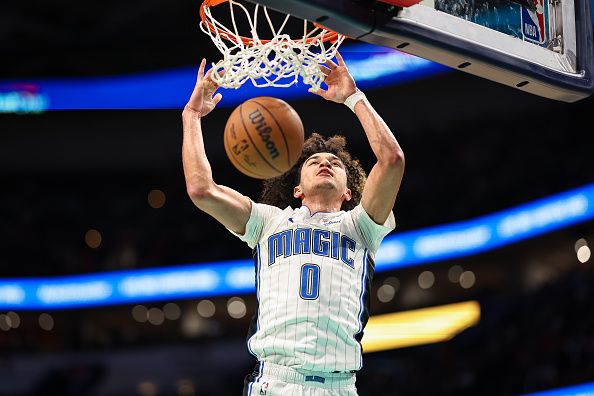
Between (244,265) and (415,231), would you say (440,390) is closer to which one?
(415,231)

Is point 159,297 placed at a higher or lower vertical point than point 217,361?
higher

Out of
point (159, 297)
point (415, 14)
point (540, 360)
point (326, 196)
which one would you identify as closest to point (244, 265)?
point (159, 297)

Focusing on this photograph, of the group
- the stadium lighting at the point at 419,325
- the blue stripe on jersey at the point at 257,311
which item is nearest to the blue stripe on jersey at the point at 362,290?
the blue stripe on jersey at the point at 257,311

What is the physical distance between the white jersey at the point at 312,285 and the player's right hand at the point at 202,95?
1.93 ft

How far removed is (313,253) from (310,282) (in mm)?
151

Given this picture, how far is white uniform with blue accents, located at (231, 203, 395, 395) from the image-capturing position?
3795mm

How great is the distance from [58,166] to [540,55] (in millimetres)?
14761

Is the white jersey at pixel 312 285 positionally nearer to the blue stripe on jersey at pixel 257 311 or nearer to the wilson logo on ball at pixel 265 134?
the blue stripe on jersey at pixel 257 311

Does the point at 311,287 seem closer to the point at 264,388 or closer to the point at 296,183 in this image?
the point at 264,388

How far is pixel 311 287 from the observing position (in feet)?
12.7

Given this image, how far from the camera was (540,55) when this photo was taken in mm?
3873

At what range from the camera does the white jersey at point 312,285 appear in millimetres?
3799

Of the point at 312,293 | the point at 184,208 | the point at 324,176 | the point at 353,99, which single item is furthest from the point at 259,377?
the point at 184,208

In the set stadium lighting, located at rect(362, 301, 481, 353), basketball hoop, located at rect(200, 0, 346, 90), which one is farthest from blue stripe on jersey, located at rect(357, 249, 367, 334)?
stadium lighting, located at rect(362, 301, 481, 353)
